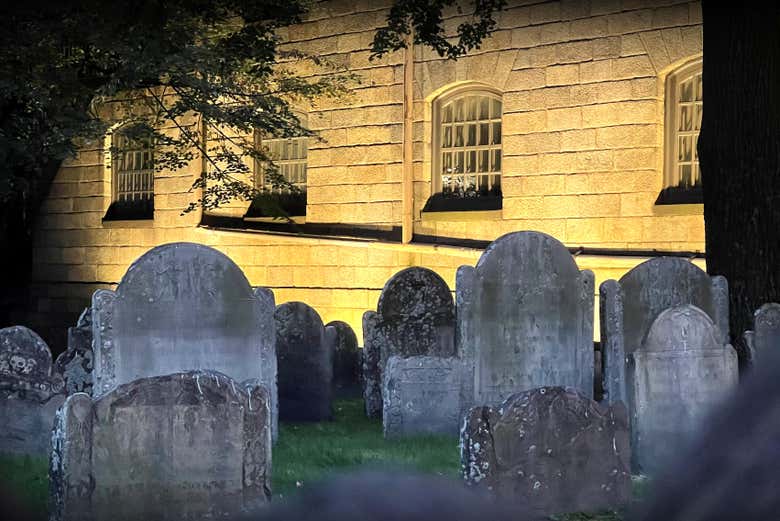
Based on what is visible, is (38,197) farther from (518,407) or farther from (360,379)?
(518,407)

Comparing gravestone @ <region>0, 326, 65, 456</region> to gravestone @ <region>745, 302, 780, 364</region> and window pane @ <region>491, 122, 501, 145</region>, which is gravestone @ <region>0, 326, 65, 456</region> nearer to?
gravestone @ <region>745, 302, 780, 364</region>

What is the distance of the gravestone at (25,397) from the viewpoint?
10195mm

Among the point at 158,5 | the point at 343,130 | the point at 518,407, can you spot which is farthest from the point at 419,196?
the point at 518,407

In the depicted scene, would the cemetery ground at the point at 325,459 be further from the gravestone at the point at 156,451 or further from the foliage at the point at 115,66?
the foliage at the point at 115,66

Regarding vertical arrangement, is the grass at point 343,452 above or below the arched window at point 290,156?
below

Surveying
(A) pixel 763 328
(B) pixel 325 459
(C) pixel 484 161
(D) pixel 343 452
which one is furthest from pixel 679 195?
(B) pixel 325 459

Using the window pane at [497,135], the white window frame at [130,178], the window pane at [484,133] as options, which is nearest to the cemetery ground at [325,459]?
the window pane at [497,135]

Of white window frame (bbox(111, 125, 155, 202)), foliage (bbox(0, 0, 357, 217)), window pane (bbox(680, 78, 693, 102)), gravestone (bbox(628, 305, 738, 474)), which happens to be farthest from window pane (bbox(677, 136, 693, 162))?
white window frame (bbox(111, 125, 155, 202))

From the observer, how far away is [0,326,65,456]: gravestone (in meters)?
10.2

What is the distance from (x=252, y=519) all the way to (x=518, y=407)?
1.71m

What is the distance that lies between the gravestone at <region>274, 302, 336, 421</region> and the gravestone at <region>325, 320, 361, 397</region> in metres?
2.89

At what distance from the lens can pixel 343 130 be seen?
70.0 feet

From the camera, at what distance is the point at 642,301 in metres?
11.3

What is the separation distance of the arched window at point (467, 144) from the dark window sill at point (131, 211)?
6.88m
